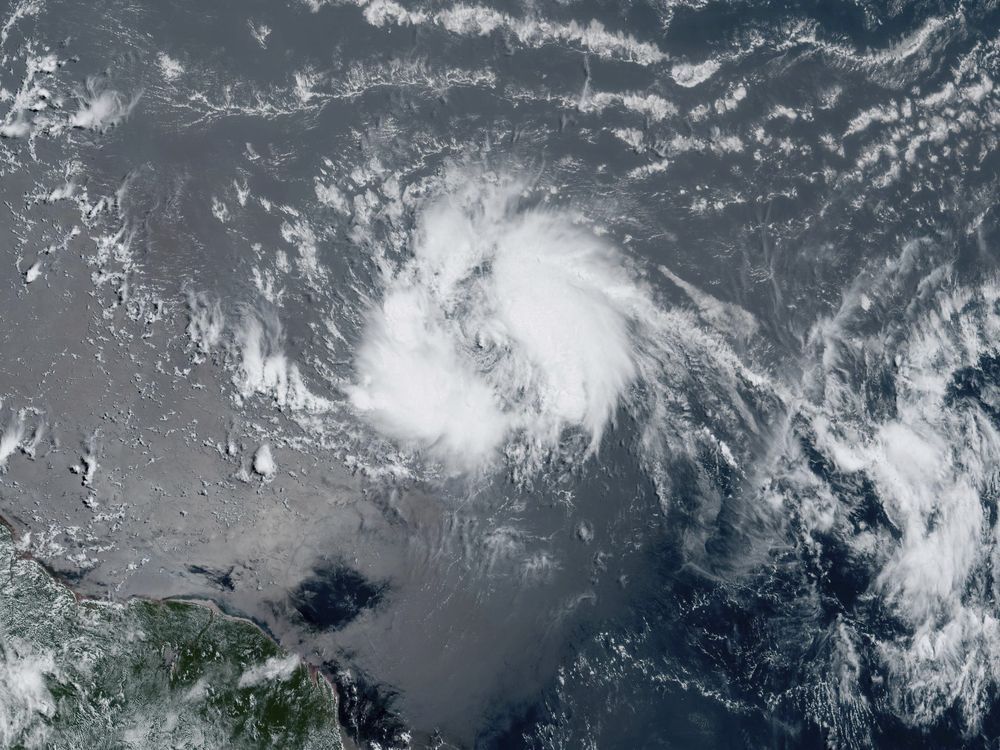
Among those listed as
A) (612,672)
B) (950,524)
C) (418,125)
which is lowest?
(612,672)

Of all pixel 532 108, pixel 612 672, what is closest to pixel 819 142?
pixel 532 108

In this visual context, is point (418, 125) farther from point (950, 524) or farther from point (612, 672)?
point (950, 524)

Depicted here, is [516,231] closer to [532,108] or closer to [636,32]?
[532,108]

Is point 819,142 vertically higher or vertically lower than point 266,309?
higher

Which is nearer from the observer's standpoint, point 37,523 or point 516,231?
point 37,523

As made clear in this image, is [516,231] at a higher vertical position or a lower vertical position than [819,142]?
lower

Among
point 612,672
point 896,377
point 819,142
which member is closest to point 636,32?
point 819,142

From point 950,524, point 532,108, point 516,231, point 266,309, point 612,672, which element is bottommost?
point 612,672

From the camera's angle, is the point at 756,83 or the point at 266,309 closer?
the point at 266,309
